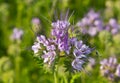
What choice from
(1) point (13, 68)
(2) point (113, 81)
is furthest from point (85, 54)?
(1) point (13, 68)

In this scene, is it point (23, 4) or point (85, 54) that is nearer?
point (85, 54)

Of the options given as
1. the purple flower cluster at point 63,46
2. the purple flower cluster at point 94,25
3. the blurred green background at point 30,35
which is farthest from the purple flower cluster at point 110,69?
the purple flower cluster at point 94,25

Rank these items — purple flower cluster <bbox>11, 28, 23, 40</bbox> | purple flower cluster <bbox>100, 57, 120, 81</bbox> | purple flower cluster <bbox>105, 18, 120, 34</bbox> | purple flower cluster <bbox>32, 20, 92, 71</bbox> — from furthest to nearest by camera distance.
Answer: purple flower cluster <bbox>11, 28, 23, 40</bbox> → purple flower cluster <bbox>105, 18, 120, 34</bbox> → purple flower cluster <bbox>100, 57, 120, 81</bbox> → purple flower cluster <bbox>32, 20, 92, 71</bbox>

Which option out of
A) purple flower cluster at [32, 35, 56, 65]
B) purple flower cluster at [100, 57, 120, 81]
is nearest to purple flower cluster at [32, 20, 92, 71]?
purple flower cluster at [32, 35, 56, 65]

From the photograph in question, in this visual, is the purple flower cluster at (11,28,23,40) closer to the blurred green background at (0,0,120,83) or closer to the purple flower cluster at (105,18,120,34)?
the blurred green background at (0,0,120,83)

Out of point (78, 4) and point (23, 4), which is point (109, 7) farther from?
point (23, 4)

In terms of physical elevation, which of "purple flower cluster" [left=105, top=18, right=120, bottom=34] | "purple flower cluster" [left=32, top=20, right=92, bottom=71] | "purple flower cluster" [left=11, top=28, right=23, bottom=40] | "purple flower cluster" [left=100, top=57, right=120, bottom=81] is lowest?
"purple flower cluster" [left=100, top=57, right=120, bottom=81]
